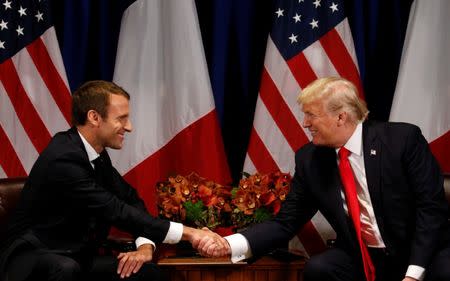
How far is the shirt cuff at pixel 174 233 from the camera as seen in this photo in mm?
3484

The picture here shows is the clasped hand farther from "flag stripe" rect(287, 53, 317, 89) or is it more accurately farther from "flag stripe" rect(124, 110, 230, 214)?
"flag stripe" rect(287, 53, 317, 89)

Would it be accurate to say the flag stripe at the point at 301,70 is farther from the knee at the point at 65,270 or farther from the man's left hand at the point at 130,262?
the knee at the point at 65,270

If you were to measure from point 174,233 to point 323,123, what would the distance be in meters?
0.94

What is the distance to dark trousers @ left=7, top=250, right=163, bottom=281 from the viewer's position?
3125 millimetres

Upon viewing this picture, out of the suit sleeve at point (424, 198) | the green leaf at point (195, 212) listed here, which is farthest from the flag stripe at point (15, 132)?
the suit sleeve at point (424, 198)

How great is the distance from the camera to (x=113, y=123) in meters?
3.48

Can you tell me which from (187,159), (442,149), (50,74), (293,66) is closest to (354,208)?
(442,149)

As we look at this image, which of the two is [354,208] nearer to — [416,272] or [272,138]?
[416,272]

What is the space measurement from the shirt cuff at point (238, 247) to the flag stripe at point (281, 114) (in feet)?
3.30

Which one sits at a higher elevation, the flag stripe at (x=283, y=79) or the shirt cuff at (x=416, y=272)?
the flag stripe at (x=283, y=79)

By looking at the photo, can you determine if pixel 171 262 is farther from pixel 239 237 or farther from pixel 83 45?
pixel 83 45

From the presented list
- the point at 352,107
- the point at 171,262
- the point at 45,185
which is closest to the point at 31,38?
the point at 45,185

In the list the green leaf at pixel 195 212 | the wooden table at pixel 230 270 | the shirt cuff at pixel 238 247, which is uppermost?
the green leaf at pixel 195 212

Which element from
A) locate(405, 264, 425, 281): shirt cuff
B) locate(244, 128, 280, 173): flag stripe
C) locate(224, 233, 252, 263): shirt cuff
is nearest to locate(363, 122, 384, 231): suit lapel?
locate(405, 264, 425, 281): shirt cuff
